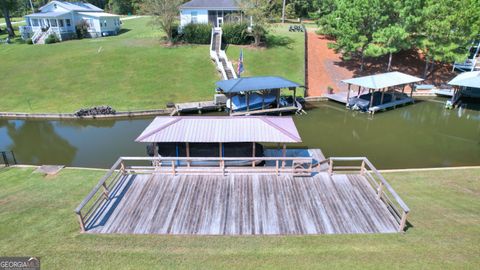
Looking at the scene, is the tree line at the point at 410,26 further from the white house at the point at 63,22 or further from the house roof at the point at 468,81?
the white house at the point at 63,22

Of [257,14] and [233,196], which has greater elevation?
[257,14]

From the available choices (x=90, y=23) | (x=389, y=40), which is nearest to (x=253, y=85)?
(x=389, y=40)

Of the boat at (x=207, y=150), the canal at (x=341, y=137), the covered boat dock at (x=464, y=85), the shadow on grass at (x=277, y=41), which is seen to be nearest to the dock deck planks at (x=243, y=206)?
the boat at (x=207, y=150)

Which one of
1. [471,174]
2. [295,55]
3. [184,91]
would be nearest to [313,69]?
[295,55]

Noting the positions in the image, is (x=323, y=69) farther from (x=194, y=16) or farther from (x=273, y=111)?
(x=194, y=16)

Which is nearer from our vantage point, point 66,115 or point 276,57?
point 66,115

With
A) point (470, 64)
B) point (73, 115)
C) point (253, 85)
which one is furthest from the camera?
point (470, 64)

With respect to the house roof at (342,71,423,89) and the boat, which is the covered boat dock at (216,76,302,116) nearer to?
the house roof at (342,71,423,89)
